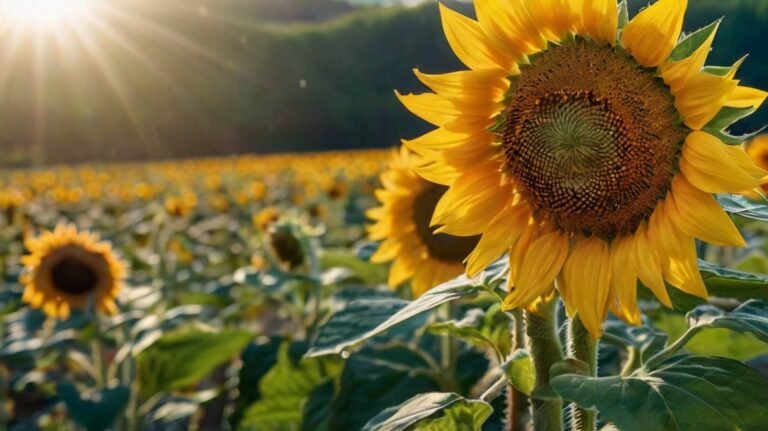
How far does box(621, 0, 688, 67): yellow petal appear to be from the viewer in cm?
125

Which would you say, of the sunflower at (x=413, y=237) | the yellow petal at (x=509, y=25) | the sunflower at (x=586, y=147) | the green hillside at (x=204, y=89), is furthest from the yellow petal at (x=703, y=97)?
the green hillside at (x=204, y=89)

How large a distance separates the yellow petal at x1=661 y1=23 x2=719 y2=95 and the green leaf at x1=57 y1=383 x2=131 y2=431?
2.05 metres

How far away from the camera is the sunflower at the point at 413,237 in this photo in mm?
2633

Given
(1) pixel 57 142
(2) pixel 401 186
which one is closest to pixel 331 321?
(2) pixel 401 186

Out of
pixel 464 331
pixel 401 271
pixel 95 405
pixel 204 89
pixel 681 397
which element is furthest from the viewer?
pixel 204 89

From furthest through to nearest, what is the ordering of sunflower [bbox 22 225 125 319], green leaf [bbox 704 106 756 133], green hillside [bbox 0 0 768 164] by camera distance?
green hillside [bbox 0 0 768 164], sunflower [bbox 22 225 125 319], green leaf [bbox 704 106 756 133]

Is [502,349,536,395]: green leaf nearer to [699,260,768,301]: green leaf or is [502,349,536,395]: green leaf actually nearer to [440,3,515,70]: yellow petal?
[699,260,768,301]: green leaf

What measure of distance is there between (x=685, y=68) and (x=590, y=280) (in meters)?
0.31

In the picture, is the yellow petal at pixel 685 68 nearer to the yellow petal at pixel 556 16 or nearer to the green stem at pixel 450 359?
the yellow petal at pixel 556 16

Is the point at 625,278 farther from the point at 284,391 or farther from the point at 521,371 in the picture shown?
the point at 284,391

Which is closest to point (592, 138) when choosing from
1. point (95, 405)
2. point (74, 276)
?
point (95, 405)

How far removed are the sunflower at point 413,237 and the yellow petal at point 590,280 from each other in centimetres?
118

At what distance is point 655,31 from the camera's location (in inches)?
49.9

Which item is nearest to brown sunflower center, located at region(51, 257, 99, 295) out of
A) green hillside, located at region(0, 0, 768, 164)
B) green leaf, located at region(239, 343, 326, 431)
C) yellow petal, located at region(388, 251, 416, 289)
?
green leaf, located at region(239, 343, 326, 431)
